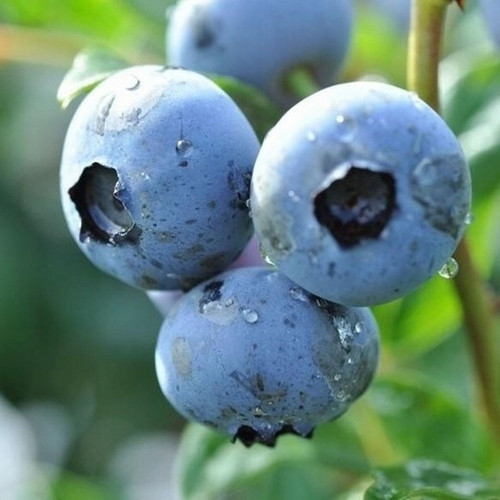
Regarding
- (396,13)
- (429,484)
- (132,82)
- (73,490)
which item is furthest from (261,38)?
(396,13)

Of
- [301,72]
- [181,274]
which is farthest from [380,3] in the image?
[181,274]

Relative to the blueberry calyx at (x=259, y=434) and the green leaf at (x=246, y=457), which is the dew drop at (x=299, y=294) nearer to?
the blueberry calyx at (x=259, y=434)

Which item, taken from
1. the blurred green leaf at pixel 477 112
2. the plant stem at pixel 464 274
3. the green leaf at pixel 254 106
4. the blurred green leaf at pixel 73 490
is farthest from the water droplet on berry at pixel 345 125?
the blurred green leaf at pixel 73 490

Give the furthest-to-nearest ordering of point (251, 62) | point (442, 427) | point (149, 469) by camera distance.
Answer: point (149, 469)
point (442, 427)
point (251, 62)

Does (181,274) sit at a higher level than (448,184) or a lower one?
lower

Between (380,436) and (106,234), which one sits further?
(380,436)

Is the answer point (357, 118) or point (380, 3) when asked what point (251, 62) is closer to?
point (357, 118)

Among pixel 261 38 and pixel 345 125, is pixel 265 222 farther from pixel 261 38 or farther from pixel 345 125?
pixel 261 38
